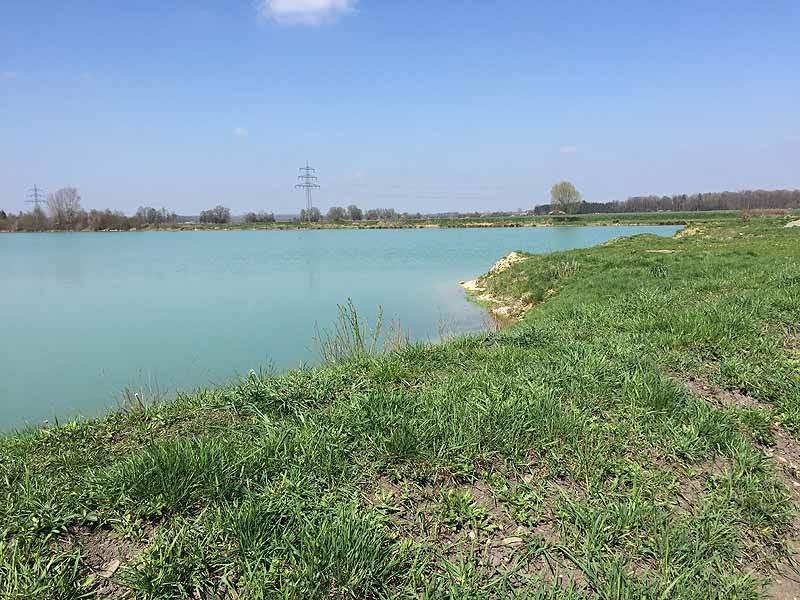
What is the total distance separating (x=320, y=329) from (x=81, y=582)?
12.1 metres

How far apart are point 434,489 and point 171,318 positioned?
52.5 ft

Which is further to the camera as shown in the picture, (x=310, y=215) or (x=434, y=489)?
(x=310, y=215)

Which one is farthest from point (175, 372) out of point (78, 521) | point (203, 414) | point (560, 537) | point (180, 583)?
point (560, 537)

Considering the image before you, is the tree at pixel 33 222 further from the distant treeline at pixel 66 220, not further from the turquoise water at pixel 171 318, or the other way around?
the turquoise water at pixel 171 318

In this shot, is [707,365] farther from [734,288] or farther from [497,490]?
[734,288]

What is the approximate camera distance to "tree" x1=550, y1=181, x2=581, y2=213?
465ft

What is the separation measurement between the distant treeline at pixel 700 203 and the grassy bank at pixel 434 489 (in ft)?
496

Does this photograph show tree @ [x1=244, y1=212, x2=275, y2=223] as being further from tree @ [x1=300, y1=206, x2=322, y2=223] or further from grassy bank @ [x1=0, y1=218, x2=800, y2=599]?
grassy bank @ [x1=0, y1=218, x2=800, y2=599]

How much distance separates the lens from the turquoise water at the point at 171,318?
1020cm

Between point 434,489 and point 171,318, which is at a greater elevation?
point 434,489

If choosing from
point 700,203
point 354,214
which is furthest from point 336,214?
point 700,203

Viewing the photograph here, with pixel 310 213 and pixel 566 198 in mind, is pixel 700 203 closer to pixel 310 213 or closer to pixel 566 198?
pixel 566 198

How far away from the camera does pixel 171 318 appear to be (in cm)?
1688

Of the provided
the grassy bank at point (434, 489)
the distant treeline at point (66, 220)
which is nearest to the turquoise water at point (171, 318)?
the grassy bank at point (434, 489)
